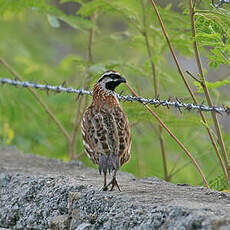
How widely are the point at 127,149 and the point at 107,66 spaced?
185 cm

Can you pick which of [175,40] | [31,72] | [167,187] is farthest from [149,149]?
[167,187]

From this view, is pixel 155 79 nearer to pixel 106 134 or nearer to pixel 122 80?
pixel 122 80

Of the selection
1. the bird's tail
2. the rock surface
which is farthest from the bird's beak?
the rock surface

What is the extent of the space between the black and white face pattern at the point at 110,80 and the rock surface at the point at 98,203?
72cm

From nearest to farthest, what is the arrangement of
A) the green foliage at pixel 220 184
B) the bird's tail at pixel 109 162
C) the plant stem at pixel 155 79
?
the bird's tail at pixel 109 162 → the green foliage at pixel 220 184 → the plant stem at pixel 155 79

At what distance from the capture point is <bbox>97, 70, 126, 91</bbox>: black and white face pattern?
4.41m

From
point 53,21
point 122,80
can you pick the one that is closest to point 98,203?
point 122,80

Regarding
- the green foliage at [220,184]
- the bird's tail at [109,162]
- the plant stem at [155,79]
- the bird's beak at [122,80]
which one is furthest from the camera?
the plant stem at [155,79]

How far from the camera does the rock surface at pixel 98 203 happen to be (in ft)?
10.7

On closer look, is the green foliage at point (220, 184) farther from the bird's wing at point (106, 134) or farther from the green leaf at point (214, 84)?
the bird's wing at point (106, 134)

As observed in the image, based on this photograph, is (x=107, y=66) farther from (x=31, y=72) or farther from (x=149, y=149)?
(x=149, y=149)

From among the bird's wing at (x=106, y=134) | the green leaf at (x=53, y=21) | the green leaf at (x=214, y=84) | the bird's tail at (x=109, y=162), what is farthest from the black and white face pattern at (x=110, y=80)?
the green leaf at (x=53, y=21)

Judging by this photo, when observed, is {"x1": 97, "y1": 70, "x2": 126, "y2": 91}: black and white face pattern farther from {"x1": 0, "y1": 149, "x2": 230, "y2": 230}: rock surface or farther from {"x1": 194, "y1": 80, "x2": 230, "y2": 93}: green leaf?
{"x1": 0, "y1": 149, "x2": 230, "y2": 230}: rock surface

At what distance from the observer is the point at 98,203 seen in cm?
383
